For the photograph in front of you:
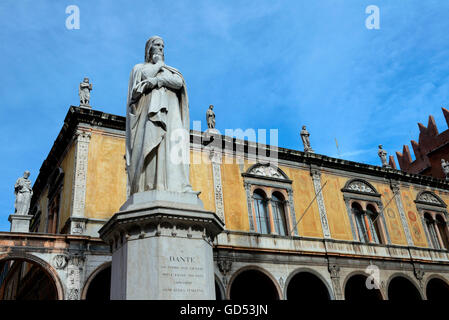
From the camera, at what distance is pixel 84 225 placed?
1436 cm

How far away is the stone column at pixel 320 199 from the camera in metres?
19.3

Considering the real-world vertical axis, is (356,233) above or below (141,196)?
above

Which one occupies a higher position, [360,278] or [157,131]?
[360,278]

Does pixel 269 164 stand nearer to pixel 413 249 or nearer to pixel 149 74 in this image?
pixel 413 249

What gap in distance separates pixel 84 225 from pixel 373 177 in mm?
14985

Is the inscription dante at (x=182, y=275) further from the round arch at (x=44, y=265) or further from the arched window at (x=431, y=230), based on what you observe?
the arched window at (x=431, y=230)

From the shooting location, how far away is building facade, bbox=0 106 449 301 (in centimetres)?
1430

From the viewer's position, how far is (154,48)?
5.74 meters

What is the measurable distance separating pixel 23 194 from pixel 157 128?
12048mm

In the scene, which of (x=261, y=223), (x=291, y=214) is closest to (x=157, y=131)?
(x=261, y=223)

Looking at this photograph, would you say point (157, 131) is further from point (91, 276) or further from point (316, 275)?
point (316, 275)

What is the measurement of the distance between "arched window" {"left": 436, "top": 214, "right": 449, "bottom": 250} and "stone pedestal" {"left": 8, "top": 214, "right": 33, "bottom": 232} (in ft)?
68.4

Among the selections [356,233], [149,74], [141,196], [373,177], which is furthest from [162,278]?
[373,177]
